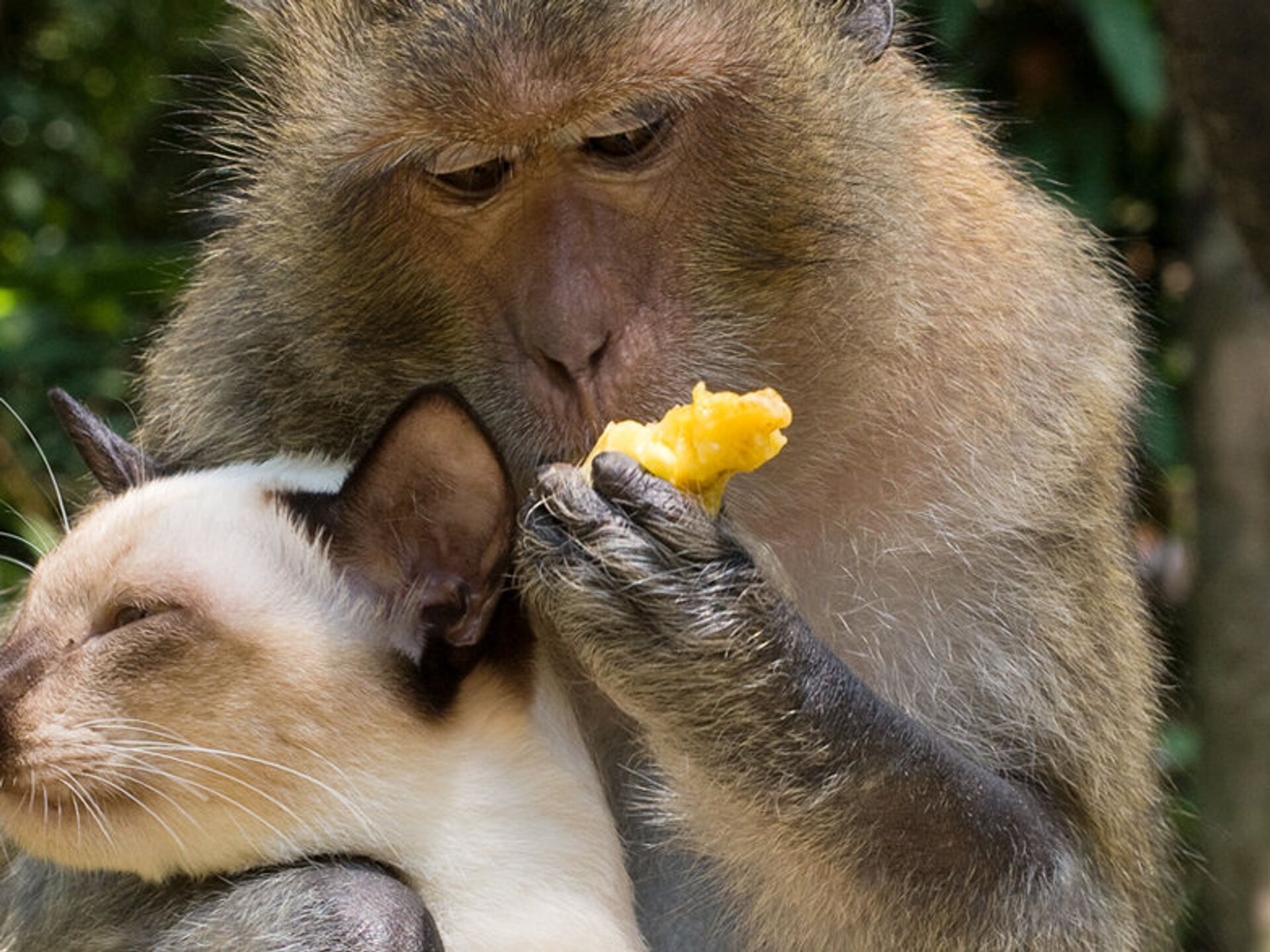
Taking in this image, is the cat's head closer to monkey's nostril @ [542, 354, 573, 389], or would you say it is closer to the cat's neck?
the cat's neck

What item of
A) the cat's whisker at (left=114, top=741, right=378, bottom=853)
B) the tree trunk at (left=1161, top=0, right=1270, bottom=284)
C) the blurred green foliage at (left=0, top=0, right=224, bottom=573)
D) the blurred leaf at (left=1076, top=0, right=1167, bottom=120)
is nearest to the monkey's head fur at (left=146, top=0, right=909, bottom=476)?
A: the cat's whisker at (left=114, top=741, right=378, bottom=853)

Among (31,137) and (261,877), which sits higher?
(261,877)

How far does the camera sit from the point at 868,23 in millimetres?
3404

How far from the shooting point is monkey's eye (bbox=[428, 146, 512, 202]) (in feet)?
9.73

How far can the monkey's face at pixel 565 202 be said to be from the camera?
2887 mm

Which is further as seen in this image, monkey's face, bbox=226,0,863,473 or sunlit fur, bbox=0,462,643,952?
monkey's face, bbox=226,0,863,473

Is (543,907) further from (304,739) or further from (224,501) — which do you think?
(224,501)

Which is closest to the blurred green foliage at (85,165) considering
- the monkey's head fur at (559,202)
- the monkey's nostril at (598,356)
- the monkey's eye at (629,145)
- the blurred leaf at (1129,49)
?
the blurred leaf at (1129,49)

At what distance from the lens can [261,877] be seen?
2736 millimetres

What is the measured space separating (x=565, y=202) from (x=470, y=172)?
178mm

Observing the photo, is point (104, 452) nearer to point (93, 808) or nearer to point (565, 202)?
point (93, 808)

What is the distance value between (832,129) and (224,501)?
1243 mm

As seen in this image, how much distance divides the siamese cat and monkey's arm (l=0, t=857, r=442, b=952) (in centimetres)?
5

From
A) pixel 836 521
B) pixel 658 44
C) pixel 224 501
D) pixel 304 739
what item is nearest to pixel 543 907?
pixel 304 739
